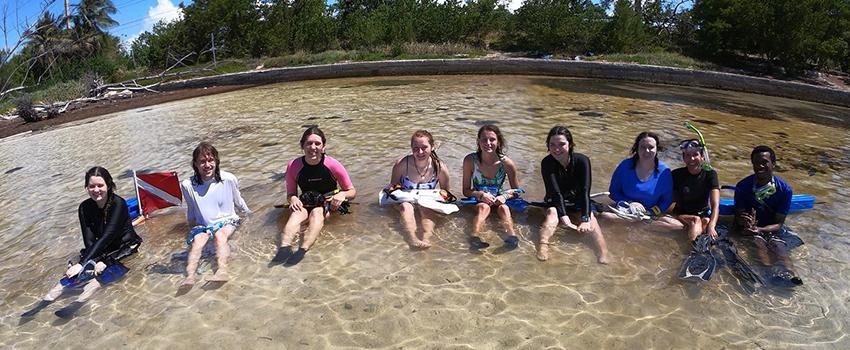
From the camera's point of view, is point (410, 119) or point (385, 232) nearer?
point (385, 232)

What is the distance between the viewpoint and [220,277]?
3.78 meters

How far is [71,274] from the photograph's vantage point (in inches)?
136

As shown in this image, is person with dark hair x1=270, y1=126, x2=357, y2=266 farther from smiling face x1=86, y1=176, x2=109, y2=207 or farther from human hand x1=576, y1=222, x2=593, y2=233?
human hand x1=576, y1=222, x2=593, y2=233

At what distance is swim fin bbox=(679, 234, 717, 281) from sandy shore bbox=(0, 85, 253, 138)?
1446 centimetres

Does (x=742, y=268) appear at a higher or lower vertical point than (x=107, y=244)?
lower

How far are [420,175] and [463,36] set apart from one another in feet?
73.0

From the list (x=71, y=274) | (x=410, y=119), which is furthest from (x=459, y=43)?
(x=71, y=274)

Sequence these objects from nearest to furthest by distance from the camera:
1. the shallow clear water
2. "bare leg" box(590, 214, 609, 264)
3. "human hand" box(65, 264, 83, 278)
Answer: the shallow clear water
"human hand" box(65, 264, 83, 278)
"bare leg" box(590, 214, 609, 264)

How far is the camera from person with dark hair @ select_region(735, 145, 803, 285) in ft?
12.7

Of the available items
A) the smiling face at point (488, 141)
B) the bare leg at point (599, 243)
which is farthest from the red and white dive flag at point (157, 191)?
the bare leg at point (599, 243)

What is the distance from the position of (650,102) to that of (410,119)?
603 cm

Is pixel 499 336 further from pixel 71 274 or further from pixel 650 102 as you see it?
pixel 650 102

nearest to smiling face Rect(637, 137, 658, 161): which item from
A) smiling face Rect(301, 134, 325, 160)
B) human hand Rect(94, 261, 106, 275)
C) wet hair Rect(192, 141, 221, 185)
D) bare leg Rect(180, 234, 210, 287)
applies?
smiling face Rect(301, 134, 325, 160)

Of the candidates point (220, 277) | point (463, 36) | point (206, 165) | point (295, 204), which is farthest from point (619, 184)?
point (463, 36)
